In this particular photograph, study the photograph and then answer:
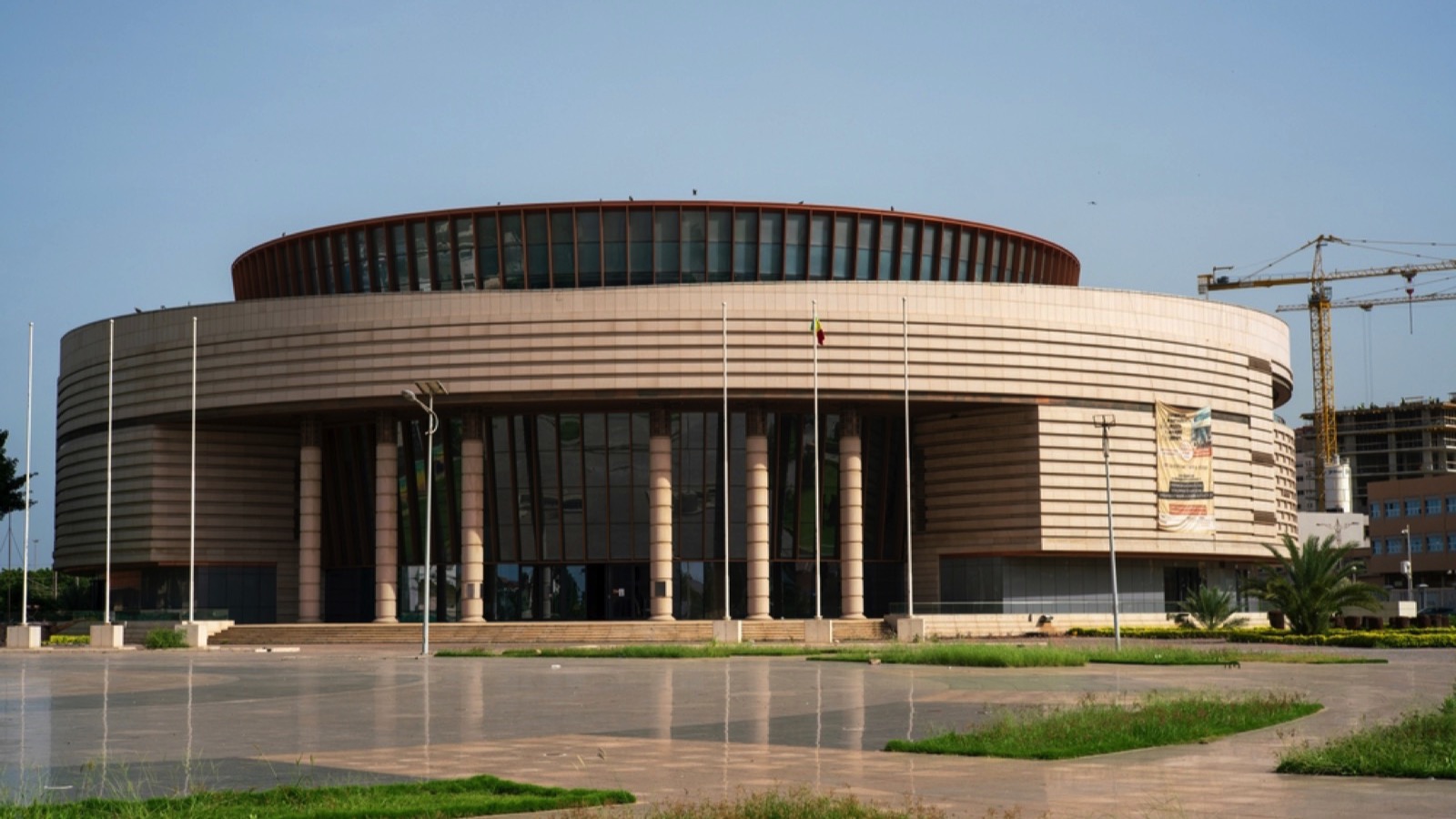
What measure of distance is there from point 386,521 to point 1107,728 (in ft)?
189

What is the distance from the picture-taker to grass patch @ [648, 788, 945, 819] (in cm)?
1370

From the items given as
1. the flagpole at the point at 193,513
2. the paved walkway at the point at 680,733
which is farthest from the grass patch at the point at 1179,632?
the flagpole at the point at 193,513

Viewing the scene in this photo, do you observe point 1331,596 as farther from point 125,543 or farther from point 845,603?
point 125,543

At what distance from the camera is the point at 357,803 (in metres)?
15.1

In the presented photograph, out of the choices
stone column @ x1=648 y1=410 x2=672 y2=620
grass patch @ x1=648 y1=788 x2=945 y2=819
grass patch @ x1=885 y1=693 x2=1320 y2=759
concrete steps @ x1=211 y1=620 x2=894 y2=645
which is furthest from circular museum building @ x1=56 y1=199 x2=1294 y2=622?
grass patch @ x1=648 y1=788 x2=945 y2=819

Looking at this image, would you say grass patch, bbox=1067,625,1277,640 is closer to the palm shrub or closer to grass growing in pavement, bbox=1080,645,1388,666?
the palm shrub

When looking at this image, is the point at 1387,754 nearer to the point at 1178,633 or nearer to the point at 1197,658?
the point at 1197,658

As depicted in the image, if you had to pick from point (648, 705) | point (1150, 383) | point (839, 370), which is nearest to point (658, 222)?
point (839, 370)

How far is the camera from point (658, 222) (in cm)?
7531

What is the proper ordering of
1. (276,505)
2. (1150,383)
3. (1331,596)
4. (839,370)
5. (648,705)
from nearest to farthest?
(648,705), (1331,596), (839,370), (1150,383), (276,505)

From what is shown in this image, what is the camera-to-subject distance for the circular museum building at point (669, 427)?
71.8 meters

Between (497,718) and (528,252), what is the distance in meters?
51.8

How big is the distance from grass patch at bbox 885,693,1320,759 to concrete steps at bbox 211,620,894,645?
4237 cm

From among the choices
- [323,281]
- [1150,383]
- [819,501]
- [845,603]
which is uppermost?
[323,281]
